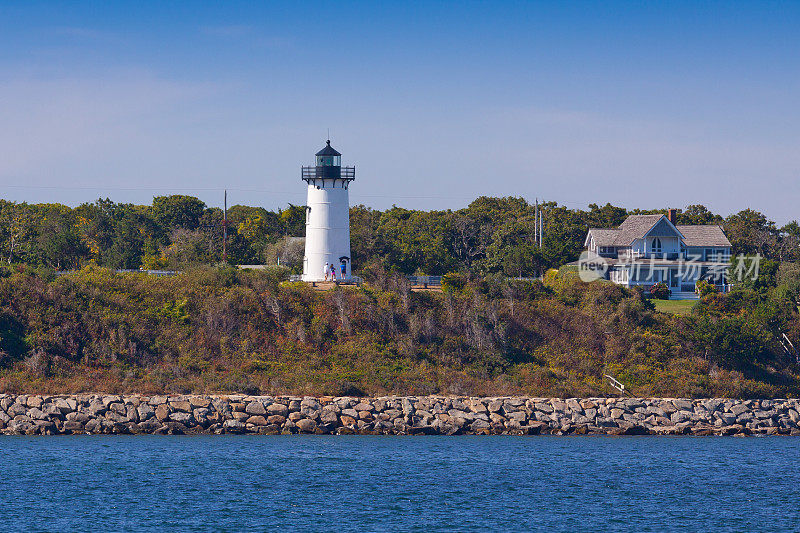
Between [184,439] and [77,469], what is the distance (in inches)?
277

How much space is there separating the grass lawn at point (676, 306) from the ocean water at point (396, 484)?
14810mm

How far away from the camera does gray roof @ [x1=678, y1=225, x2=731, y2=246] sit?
244ft

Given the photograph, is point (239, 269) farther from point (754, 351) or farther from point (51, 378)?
point (754, 351)

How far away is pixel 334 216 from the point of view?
61000mm

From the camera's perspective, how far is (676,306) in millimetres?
61219

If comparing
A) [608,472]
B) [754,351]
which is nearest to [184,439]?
[608,472]

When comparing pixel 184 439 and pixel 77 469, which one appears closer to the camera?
pixel 77 469

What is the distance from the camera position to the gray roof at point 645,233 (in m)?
73.4

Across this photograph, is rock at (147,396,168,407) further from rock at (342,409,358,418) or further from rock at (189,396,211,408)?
rock at (342,409,358,418)

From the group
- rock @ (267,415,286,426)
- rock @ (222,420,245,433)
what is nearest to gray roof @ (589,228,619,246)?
rock @ (267,415,286,426)

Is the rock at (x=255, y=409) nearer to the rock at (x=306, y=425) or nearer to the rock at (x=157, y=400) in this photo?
the rock at (x=306, y=425)

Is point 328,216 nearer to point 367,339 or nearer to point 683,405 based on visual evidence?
point 367,339

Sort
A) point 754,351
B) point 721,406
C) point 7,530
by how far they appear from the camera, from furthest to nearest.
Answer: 1. point 754,351
2. point 721,406
3. point 7,530

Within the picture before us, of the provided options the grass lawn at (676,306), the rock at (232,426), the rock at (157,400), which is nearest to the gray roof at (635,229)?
the grass lawn at (676,306)
